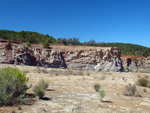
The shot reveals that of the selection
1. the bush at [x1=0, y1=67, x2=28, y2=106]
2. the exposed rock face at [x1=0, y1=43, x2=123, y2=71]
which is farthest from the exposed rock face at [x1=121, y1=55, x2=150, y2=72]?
the bush at [x1=0, y1=67, x2=28, y2=106]

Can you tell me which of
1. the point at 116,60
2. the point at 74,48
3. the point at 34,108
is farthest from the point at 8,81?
the point at 116,60

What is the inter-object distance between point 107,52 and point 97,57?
10.9ft

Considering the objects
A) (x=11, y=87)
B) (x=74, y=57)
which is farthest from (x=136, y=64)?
(x=11, y=87)

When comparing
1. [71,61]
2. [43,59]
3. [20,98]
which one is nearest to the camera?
[20,98]

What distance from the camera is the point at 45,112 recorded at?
505cm

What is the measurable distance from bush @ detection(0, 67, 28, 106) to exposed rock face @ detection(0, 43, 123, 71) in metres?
27.6

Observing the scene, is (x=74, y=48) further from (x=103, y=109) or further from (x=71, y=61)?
(x=103, y=109)

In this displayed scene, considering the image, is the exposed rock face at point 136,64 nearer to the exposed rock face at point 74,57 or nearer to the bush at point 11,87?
the exposed rock face at point 74,57

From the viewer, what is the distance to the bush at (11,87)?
5.21 metres

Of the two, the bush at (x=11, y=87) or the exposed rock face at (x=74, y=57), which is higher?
the exposed rock face at (x=74, y=57)

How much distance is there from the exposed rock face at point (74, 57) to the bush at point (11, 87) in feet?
90.5

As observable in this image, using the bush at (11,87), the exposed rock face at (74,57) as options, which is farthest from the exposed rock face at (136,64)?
the bush at (11,87)

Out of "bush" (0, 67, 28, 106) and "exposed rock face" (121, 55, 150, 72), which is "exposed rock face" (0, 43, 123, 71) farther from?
"bush" (0, 67, 28, 106)

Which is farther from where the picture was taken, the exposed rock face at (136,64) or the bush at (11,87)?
the exposed rock face at (136,64)
